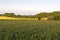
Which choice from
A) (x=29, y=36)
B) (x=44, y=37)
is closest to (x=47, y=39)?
(x=44, y=37)

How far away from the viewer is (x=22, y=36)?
9359 millimetres

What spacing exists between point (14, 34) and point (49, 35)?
1.99 metres

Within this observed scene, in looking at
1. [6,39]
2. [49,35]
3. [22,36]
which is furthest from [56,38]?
[6,39]

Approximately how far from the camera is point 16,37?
9141mm

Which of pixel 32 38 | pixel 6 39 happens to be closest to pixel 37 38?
pixel 32 38

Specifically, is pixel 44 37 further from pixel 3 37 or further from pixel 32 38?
pixel 3 37

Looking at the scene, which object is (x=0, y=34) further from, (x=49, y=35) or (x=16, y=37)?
(x=49, y=35)

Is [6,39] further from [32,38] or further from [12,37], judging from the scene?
[32,38]

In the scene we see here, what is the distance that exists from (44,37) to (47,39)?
1.01 feet

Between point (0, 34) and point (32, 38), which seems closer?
point (32, 38)

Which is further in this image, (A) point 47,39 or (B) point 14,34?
(B) point 14,34

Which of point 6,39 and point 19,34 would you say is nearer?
point 6,39

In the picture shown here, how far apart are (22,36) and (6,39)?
3.06ft

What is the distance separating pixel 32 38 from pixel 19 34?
3.32 feet
